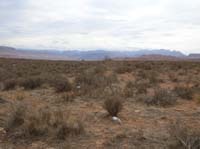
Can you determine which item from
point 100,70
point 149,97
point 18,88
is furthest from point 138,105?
point 100,70

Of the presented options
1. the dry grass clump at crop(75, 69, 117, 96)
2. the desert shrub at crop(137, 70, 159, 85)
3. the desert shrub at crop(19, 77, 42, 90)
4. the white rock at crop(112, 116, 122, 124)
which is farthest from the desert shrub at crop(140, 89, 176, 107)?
the desert shrub at crop(19, 77, 42, 90)

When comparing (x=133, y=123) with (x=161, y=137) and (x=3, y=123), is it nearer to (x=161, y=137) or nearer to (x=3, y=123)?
(x=161, y=137)

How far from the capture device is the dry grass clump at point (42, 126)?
6.85 m

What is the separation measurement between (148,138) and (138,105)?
3.86 meters

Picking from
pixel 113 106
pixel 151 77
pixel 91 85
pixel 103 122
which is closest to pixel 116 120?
pixel 103 122

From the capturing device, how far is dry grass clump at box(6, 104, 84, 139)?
685 centimetres

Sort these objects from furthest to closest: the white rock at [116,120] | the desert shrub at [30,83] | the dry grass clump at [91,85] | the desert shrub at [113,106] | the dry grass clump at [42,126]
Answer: the desert shrub at [30,83] → the dry grass clump at [91,85] → the desert shrub at [113,106] → the white rock at [116,120] → the dry grass clump at [42,126]

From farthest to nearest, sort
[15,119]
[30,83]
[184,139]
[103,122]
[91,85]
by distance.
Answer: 1. [30,83]
2. [91,85]
3. [103,122]
4. [15,119]
5. [184,139]

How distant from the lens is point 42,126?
703 cm

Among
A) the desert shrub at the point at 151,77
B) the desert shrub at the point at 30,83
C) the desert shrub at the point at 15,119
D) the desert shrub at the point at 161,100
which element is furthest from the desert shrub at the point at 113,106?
the desert shrub at the point at 151,77

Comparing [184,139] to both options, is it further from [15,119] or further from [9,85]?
[9,85]

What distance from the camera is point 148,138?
261 inches

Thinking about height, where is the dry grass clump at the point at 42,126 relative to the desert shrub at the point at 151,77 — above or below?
below

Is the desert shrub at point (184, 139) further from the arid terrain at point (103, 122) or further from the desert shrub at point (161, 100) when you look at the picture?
the desert shrub at point (161, 100)
